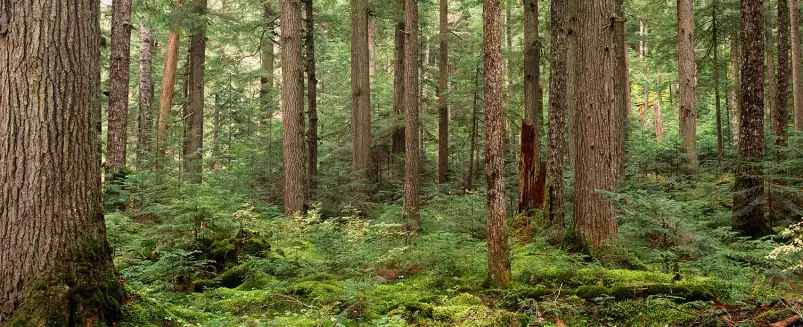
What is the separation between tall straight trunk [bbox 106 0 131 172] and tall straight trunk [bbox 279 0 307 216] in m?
3.88

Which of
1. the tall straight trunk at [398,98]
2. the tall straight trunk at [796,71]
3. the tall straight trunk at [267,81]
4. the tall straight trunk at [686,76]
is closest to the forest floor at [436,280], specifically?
the tall straight trunk at [686,76]

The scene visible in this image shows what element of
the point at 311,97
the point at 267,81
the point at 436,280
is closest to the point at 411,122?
the point at 311,97

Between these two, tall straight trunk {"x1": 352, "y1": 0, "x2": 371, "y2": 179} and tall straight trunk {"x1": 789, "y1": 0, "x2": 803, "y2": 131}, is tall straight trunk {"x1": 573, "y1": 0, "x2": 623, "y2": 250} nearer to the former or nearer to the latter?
tall straight trunk {"x1": 352, "y1": 0, "x2": 371, "y2": 179}

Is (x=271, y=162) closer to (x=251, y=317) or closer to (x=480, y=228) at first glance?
(x=480, y=228)

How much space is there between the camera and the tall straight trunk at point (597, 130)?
27.2ft

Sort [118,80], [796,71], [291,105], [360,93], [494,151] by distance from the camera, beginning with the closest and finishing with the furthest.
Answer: [494,151]
[118,80]
[291,105]
[360,93]
[796,71]

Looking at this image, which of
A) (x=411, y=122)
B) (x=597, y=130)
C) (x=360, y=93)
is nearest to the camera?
(x=597, y=130)

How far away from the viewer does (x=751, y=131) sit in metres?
9.76

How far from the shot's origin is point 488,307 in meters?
5.67

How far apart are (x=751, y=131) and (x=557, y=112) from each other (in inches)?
140

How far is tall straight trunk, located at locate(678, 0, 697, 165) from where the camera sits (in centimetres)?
1586

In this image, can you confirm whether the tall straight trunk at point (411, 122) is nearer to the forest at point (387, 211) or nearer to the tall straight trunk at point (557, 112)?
the forest at point (387, 211)

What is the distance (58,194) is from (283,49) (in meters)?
10.0

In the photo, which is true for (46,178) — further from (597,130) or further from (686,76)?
(686,76)
